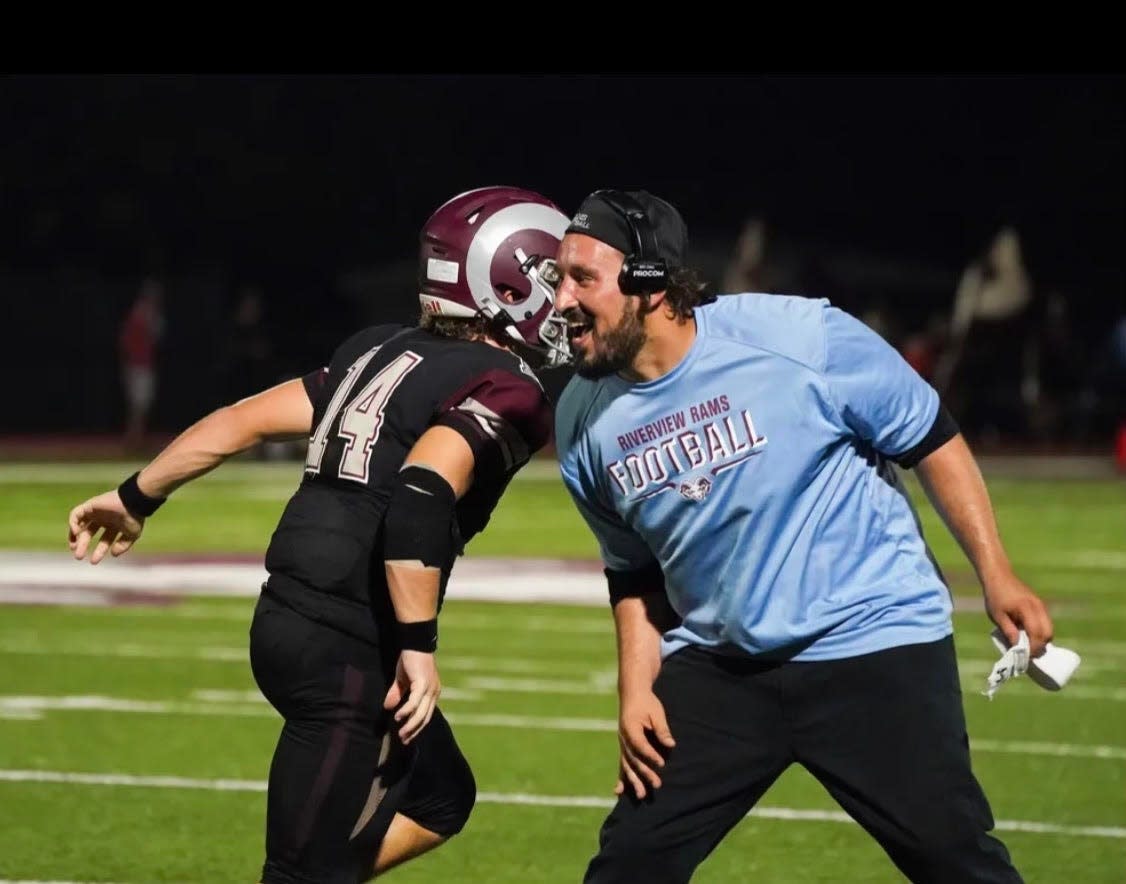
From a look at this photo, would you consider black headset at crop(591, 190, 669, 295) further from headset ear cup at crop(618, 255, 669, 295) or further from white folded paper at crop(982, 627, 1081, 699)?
white folded paper at crop(982, 627, 1081, 699)

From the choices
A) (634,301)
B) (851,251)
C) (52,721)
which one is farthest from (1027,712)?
(851,251)

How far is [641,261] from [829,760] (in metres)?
1.16

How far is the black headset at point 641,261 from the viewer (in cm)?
498

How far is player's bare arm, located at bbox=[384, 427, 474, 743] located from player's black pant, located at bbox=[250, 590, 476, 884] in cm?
16

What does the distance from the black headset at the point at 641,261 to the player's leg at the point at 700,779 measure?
2.85ft

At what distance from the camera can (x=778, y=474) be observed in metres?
5.02

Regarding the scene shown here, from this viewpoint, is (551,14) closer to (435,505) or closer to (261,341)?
(261,341)

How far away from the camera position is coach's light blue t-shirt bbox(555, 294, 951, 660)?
501 cm

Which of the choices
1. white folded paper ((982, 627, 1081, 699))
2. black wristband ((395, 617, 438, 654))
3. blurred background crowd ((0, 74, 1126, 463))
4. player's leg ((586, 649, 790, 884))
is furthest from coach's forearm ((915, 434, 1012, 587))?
blurred background crowd ((0, 74, 1126, 463))

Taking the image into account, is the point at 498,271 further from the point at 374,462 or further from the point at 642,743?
the point at 642,743

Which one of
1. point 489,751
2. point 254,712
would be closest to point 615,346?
point 489,751

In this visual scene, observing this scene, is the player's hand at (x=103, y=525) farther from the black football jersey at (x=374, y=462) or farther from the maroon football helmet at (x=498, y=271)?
the maroon football helmet at (x=498, y=271)

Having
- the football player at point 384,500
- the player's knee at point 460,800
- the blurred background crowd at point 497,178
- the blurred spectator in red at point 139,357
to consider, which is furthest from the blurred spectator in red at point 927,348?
the football player at point 384,500

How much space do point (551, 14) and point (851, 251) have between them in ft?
24.7
